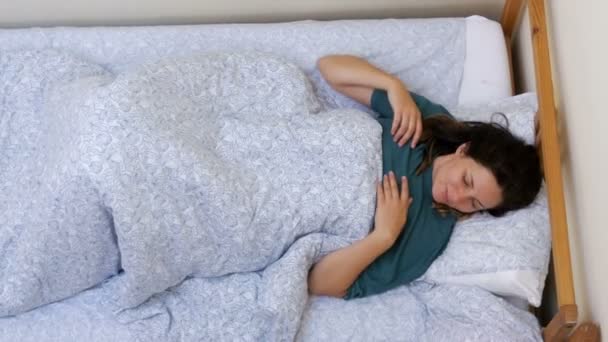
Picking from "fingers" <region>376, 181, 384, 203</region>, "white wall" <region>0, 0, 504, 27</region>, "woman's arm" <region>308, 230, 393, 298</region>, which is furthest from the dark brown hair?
"white wall" <region>0, 0, 504, 27</region>

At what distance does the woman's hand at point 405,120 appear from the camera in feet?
4.65

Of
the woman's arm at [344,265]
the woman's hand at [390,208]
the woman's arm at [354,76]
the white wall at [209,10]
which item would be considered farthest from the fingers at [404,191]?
the white wall at [209,10]

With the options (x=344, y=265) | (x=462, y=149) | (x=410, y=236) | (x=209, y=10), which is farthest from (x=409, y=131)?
(x=209, y=10)

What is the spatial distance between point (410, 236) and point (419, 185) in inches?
4.5

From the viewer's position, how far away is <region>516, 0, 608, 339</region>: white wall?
1100mm

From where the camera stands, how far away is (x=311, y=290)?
4.52ft

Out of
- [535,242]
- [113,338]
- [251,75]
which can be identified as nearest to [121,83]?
[251,75]

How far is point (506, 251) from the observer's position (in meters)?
1.31

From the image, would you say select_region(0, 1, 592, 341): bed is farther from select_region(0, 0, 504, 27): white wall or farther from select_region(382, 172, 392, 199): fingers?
select_region(0, 0, 504, 27): white wall

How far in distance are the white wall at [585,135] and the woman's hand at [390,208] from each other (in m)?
0.33

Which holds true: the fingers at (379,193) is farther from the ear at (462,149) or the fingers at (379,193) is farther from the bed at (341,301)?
the ear at (462,149)

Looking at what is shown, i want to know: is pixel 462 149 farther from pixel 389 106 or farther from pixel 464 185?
pixel 389 106

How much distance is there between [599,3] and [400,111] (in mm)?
454

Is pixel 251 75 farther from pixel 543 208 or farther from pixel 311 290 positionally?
pixel 543 208
